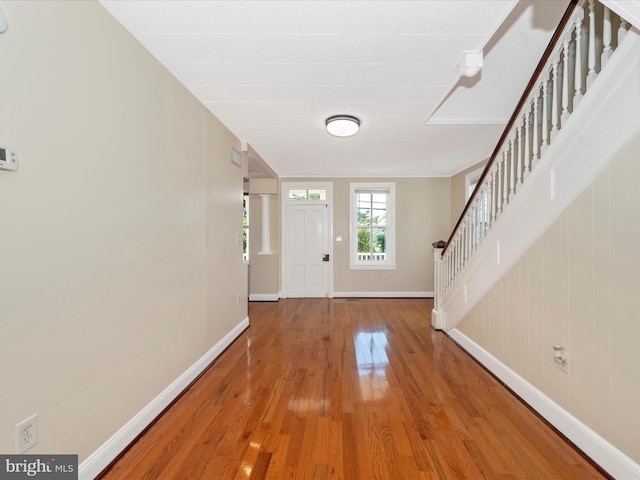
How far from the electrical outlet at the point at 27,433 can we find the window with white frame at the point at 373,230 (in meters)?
5.09

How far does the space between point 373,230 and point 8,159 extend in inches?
213

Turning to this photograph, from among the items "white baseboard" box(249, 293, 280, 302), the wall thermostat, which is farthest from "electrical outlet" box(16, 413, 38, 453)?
"white baseboard" box(249, 293, 280, 302)

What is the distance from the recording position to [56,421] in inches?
52.1

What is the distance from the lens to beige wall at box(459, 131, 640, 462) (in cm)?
144

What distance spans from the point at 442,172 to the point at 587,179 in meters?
4.18

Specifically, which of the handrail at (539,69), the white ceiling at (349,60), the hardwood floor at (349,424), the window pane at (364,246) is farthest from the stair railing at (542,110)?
the window pane at (364,246)

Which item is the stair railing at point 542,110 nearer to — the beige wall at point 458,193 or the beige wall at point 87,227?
the beige wall at point 458,193

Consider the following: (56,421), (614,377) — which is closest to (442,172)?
(614,377)

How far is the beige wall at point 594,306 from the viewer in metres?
1.44

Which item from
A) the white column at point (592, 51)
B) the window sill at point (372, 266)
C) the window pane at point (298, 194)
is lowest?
the window sill at point (372, 266)

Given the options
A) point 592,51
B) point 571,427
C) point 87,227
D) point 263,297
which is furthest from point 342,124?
point 263,297

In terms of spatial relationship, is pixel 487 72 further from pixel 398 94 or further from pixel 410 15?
pixel 410 15

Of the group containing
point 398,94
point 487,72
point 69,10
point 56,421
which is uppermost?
point 487,72

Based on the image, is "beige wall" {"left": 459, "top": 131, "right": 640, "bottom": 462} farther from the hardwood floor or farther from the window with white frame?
the window with white frame
